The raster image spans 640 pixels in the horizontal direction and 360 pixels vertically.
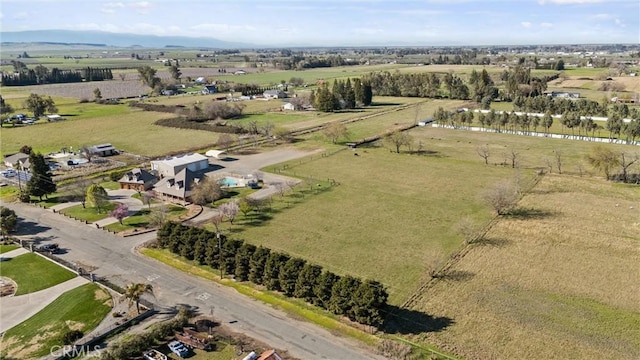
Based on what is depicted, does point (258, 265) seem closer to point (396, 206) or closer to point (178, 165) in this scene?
point (396, 206)

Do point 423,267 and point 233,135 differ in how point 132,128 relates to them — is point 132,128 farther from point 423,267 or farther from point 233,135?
point 423,267

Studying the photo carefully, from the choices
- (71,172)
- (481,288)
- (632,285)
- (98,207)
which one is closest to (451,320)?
(481,288)

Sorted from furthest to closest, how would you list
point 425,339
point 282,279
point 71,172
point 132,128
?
point 132,128
point 71,172
point 282,279
point 425,339

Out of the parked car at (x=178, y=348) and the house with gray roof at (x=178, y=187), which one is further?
the house with gray roof at (x=178, y=187)

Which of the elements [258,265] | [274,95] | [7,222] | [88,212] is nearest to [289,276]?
[258,265]

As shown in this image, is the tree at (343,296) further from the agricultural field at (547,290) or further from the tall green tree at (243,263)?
the tall green tree at (243,263)

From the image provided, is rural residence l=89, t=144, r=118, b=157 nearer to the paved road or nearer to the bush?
the paved road

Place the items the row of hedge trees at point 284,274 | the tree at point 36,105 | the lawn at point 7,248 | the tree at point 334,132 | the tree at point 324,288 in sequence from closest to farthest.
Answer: the row of hedge trees at point 284,274, the tree at point 324,288, the lawn at point 7,248, the tree at point 334,132, the tree at point 36,105

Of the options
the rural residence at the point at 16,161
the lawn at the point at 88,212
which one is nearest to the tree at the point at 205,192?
the lawn at the point at 88,212
